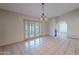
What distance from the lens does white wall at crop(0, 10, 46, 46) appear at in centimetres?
563

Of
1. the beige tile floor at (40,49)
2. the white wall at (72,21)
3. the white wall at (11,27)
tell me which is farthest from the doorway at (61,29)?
the white wall at (11,27)

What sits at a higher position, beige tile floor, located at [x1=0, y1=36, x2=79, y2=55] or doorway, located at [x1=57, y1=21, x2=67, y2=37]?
doorway, located at [x1=57, y1=21, x2=67, y2=37]

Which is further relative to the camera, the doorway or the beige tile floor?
the doorway

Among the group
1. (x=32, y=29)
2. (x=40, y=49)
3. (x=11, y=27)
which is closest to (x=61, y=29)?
(x=32, y=29)

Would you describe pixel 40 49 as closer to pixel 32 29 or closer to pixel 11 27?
pixel 11 27

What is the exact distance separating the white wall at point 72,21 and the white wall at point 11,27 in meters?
2.98

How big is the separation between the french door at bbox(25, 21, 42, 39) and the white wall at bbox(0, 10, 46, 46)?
603 millimetres

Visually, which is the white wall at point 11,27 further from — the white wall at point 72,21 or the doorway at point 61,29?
the doorway at point 61,29

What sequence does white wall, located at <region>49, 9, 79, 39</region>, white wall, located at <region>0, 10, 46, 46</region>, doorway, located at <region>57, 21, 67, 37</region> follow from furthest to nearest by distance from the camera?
white wall, located at <region>49, 9, 79, 39</region>, doorway, located at <region>57, 21, 67, 37</region>, white wall, located at <region>0, 10, 46, 46</region>

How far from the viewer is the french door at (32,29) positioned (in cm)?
779

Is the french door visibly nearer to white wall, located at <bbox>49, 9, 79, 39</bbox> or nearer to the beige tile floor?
white wall, located at <bbox>49, 9, 79, 39</bbox>

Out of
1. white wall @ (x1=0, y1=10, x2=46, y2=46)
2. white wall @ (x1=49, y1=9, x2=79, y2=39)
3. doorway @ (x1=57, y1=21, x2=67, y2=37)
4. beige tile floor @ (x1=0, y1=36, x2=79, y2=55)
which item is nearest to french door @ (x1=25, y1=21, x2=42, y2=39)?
white wall @ (x1=0, y1=10, x2=46, y2=46)

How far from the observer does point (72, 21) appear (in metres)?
8.51

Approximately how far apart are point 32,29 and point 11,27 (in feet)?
7.68
